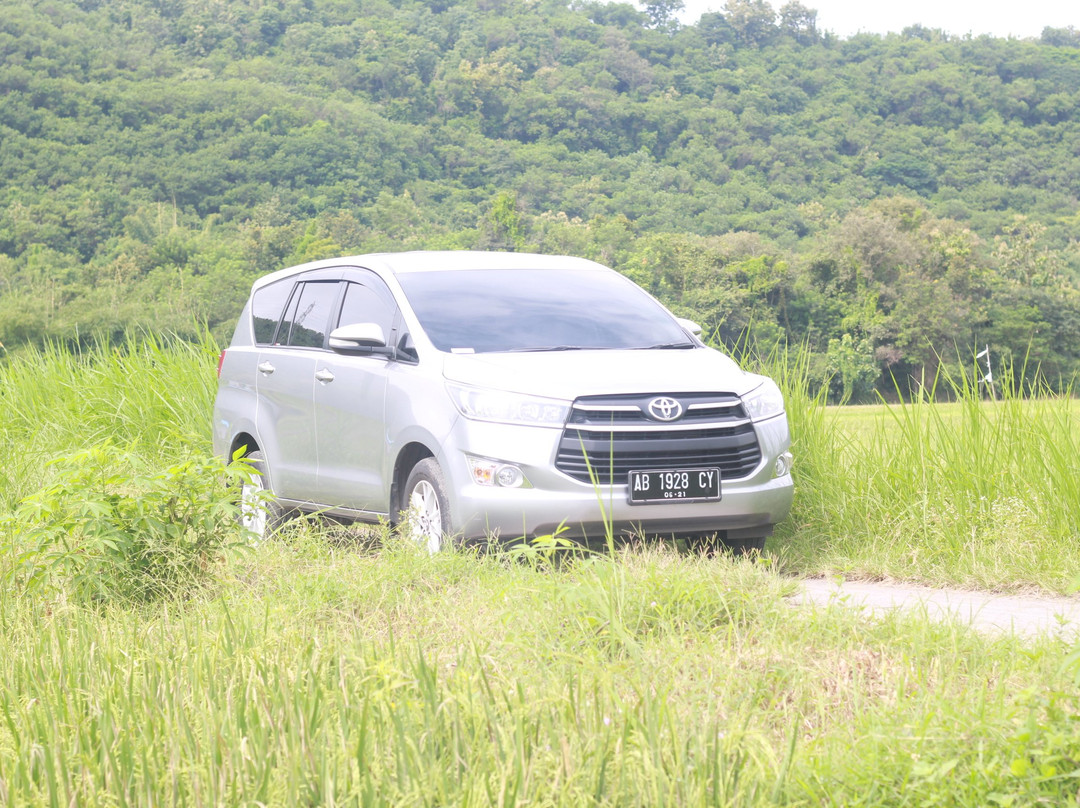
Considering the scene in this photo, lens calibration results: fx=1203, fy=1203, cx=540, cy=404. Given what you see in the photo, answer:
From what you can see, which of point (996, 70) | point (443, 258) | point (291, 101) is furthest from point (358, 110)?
point (443, 258)

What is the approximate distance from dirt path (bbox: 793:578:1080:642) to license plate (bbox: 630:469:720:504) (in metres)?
0.70

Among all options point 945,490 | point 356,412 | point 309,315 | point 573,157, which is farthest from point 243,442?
point 573,157

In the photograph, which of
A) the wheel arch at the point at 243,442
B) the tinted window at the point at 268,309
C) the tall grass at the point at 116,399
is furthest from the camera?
the tall grass at the point at 116,399

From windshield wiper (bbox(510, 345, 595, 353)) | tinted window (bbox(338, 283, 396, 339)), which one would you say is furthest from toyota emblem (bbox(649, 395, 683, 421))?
tinted window (bbox(338, 283, 396, 339))

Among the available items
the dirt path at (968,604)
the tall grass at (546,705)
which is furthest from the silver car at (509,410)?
the tall grass at (546,705)

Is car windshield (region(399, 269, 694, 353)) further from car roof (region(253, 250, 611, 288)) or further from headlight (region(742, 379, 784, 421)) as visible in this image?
headlight (region(742, 379, 784, 421))

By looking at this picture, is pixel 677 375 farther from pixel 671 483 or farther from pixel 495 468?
pixel 495 468

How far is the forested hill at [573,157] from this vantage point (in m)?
72.1

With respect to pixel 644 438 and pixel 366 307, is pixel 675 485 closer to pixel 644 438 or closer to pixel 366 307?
pixel 644 438

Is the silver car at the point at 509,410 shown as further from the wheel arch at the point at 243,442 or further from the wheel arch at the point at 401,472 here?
the wheel arch at the point at 243,442

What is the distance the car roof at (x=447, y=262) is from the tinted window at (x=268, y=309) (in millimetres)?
518

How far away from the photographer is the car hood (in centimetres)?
586

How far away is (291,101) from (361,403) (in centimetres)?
10554

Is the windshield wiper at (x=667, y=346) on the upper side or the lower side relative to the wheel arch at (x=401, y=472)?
upper
